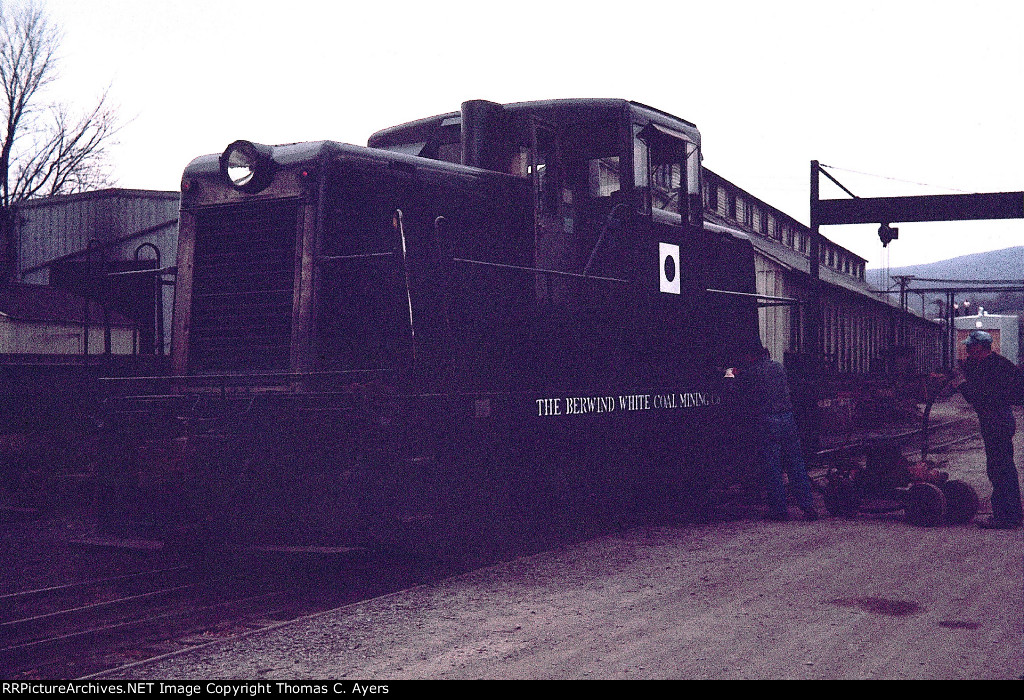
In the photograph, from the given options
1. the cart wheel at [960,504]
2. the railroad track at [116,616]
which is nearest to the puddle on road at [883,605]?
the cart wheel at [960,504]

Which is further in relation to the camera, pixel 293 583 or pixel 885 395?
pixel 885 395

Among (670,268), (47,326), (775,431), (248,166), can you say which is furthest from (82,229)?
(775,431)

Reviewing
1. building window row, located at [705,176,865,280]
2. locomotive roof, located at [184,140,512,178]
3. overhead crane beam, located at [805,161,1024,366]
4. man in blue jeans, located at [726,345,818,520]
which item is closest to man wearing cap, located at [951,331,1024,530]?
man in blue jeans, located at [726,345,818,520]

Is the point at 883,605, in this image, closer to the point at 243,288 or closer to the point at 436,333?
the point at 436,333

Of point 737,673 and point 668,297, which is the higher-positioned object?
point 668,297

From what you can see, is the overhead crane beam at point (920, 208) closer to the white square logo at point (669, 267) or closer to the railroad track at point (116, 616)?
the white square logo at point (669, 267)

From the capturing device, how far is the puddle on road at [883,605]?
538 cm

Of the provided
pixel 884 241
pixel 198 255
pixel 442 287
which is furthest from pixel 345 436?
pixel 884 241

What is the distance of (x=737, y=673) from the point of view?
169 inches

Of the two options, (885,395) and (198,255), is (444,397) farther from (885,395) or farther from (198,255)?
(885,395)

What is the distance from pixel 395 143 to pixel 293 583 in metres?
4.23

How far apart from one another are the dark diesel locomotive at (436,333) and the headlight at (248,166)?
0.02m

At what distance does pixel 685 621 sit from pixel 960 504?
13.9 feet
